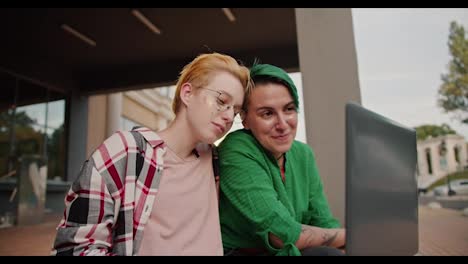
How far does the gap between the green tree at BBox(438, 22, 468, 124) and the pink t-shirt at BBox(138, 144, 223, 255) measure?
9066mm

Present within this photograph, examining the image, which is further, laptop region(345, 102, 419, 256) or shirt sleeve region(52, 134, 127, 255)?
shirt sleeve region(52, 134, 127, 255)

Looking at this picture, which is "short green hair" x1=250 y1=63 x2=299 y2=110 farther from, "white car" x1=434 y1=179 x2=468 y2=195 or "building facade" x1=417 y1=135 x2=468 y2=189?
"building facade" x1=417 y1=135 x2=468 y2=189

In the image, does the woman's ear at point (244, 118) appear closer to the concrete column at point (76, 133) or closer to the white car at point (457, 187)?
the concrete column at point (76, 133)

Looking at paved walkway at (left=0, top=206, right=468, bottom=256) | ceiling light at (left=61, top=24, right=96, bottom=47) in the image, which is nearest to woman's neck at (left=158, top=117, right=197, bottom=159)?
paved walkway at (left=0, top=206, right=468, bottom=256)

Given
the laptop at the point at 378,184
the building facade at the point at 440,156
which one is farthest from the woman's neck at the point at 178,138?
the building facade at the point at 440,156

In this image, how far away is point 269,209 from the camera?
2.90 ft

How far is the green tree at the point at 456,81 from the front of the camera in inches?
330

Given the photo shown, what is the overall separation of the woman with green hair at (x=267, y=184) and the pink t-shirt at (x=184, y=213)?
3.4 inches

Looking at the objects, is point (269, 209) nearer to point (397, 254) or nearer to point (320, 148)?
point (397, 254)

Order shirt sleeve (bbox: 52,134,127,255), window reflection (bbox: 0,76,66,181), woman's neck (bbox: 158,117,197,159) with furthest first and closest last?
1. window reflection (bbox: 0,76,66,181)
2. woman's neck (bbox: 158,117,197,159)
3. shirt sleeve (bbox: 52,134,127,255)

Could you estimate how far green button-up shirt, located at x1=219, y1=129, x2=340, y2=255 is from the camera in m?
0.88

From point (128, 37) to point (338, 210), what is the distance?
4.64 meters

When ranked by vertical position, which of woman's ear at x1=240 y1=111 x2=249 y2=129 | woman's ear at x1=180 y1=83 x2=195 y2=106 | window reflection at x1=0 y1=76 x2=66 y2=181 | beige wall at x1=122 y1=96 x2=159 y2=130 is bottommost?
woman's ear at x1=240 y1=111 x2=249 y2=129

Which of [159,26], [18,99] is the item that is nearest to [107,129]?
[18,99]
